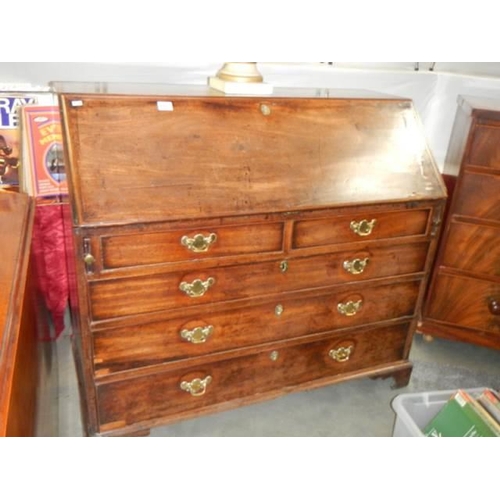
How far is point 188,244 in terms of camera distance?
130cm

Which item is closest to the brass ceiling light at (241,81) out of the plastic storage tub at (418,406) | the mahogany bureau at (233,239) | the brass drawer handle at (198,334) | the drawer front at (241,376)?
the mahogany bureau at (233,239)

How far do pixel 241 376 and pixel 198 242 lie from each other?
0.56 metres

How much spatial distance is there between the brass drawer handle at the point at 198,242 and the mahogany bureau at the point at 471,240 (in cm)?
113

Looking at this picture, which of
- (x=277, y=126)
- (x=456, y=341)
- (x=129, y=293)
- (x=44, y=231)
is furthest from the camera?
(x=456, y=341)

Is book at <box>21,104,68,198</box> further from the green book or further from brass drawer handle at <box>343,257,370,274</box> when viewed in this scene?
the green book

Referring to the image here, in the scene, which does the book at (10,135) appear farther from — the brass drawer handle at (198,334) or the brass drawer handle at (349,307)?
the brass drawer handle at (349,307)

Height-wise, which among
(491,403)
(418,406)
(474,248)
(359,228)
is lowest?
(418,406)

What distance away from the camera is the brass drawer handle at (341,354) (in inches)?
68.4

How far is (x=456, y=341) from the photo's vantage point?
89.4 inches

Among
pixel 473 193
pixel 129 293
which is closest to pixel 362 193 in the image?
pixel 473 193

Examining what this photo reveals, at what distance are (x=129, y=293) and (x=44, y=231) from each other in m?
0.78

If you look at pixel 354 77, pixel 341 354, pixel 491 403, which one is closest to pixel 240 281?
pixel 341 354

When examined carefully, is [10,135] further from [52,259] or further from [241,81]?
[241,81]
